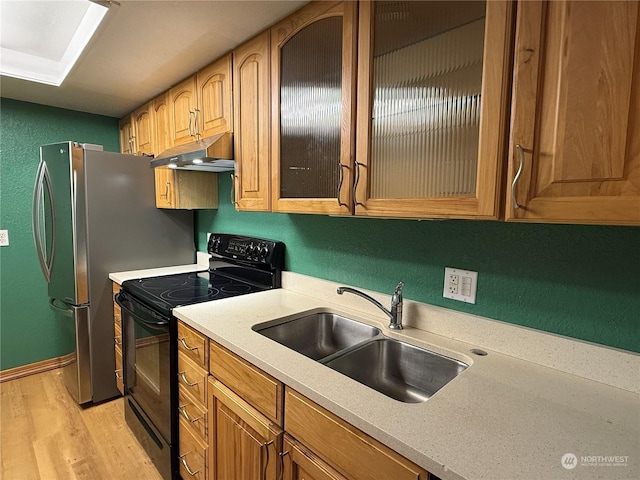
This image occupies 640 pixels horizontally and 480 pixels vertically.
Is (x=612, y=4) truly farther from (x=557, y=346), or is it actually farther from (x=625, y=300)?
(x=557, y=346)

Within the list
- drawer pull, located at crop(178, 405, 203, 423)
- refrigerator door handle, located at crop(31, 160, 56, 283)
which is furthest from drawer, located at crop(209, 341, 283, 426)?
refrigerator door handle, located at crop(31, 160, 56, 283)

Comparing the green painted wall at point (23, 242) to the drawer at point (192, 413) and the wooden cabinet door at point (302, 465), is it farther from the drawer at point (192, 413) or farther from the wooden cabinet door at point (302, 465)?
the wooden cabinet door at point (302, 465)

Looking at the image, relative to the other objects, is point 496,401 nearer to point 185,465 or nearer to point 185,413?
point 185,413

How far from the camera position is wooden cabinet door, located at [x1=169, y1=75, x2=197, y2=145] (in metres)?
2.03

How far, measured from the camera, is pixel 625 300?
0.92 metres

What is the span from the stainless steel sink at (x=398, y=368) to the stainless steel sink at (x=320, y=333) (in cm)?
12

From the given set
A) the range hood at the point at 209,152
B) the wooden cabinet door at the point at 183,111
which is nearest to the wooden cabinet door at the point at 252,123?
the range hood at the point at 209,152

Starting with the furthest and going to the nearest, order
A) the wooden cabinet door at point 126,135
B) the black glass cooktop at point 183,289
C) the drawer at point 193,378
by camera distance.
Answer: the wooden cabinet door at point 126,135, the black glass cooktop at point 183,289, the drawer at point 193,378

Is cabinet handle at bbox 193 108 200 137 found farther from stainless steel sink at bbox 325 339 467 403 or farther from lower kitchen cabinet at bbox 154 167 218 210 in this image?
stainless steel sink at bbox 325 339 467 403

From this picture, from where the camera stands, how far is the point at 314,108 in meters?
1.34

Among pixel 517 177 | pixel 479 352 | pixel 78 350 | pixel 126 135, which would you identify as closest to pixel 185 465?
pixel 78 350

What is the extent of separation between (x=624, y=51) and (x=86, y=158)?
99.0 inches

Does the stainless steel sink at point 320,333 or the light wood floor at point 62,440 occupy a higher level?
the stainless steel sink at point 320,333

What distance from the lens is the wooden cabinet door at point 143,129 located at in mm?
2529
